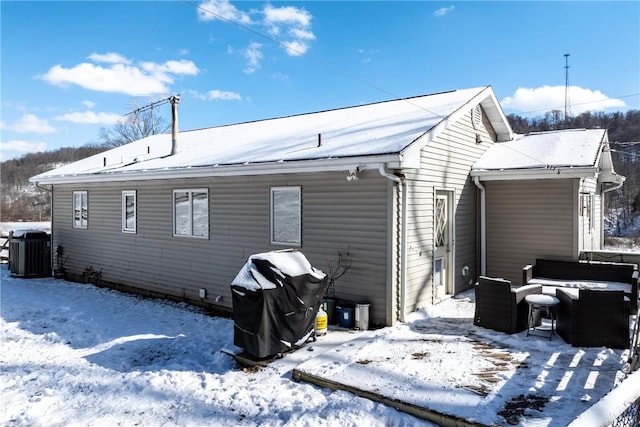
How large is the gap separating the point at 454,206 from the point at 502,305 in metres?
2.80

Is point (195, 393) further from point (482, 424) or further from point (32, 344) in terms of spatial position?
point (32, 344)

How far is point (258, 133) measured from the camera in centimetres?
1091

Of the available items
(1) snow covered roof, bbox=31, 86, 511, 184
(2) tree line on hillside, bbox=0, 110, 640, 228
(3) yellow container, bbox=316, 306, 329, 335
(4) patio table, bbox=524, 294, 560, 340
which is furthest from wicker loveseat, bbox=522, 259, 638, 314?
(2) tree line on hillside, bbox=0, 110, 640, 228

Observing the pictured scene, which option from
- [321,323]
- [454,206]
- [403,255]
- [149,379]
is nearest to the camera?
[149,379]

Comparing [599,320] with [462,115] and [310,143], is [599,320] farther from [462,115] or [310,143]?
[310,143]

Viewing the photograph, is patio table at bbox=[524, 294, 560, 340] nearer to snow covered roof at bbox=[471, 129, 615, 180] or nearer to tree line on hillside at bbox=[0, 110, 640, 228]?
snow covered roof at bbox=[471, 129, 615, 180]

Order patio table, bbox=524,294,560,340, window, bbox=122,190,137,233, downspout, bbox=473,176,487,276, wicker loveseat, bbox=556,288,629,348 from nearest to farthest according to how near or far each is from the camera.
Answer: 1. wicker loveseat, bbox=556,288,629,348
2. patio table, bbox=524,294,560,340
3. downspout, bbox=473,176,487,276
4. window, bbox=122,190,137,233

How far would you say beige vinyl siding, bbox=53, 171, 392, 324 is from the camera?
668cm

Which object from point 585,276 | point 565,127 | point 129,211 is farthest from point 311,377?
point 565,127

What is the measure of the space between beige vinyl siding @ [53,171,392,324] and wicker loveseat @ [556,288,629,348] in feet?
8.46

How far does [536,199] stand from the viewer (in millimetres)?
8609

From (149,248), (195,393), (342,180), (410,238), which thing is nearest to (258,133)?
(149,248)

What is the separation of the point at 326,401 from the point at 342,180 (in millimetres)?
3599

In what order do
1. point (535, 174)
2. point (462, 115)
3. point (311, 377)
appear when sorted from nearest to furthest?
1. point (311, 377)
2. point (535, 174)
3. point (462, 115)
